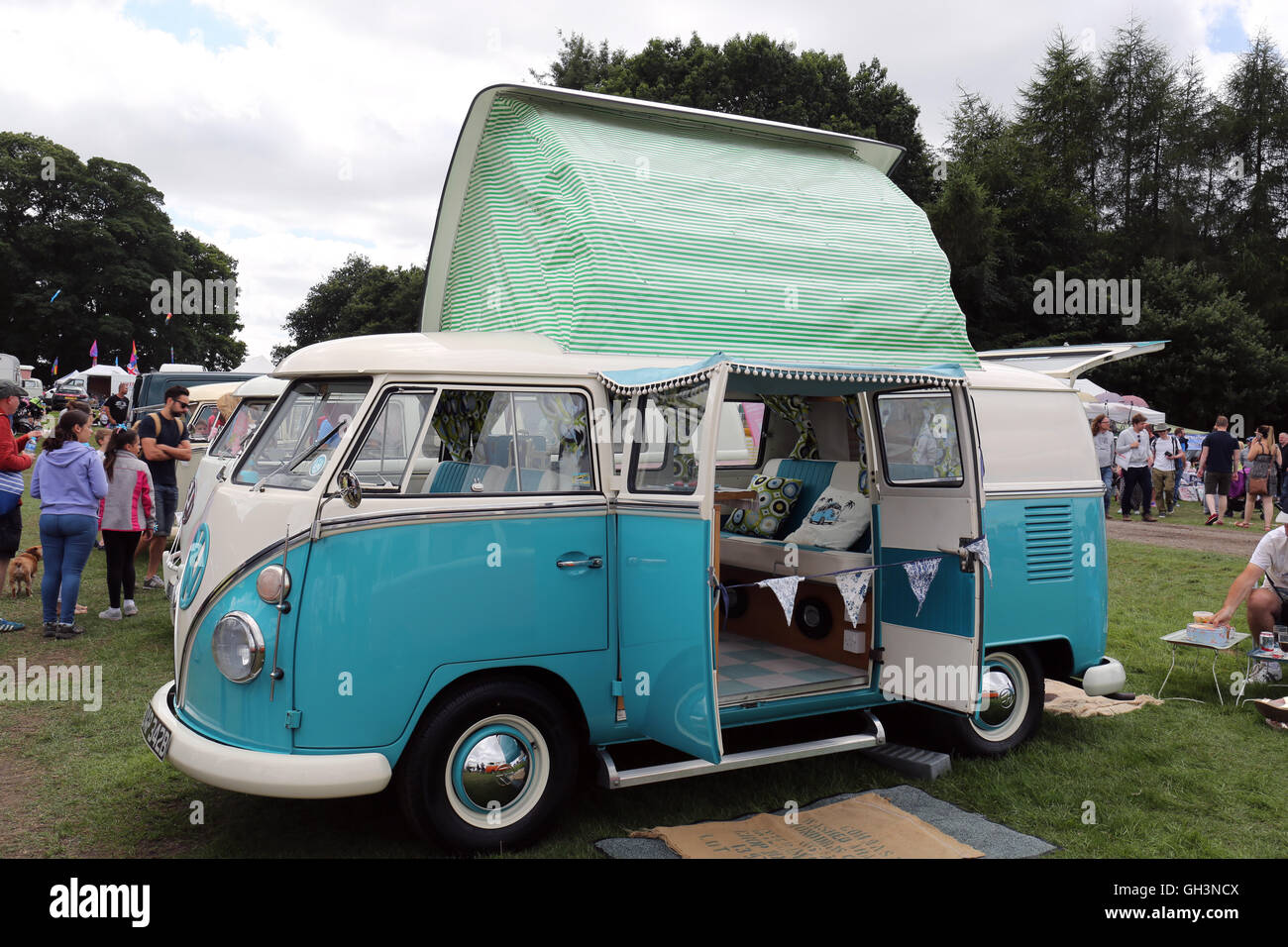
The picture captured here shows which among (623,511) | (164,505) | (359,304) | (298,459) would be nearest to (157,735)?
(298,459)

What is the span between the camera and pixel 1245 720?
7.03 m

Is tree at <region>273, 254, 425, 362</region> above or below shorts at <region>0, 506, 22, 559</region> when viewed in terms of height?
above

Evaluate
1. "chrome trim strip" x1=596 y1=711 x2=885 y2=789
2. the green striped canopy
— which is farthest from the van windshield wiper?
"chrome trim strip" x1=596 y1=711 x2=885 y2=789

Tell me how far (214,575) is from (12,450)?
A: 5.00 m

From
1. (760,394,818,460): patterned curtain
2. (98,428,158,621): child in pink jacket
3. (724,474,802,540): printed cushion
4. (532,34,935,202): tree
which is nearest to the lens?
(724,474,802,540): printed cushion

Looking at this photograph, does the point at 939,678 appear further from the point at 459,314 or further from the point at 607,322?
the point at 459,314

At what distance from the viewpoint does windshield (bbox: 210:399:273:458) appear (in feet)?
32.8

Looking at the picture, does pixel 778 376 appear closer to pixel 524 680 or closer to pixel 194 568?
pixel 524 680

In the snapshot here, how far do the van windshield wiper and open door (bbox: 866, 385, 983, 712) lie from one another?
3.11m

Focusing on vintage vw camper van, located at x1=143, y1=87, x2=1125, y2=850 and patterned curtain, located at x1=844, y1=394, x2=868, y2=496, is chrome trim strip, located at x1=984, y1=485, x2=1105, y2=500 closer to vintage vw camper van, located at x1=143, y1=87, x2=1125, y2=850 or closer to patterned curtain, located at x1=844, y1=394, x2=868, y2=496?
vintage vw camper van, located at x1=143, y1=87, x2=1125, y2=850

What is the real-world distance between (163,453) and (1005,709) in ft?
30.0
